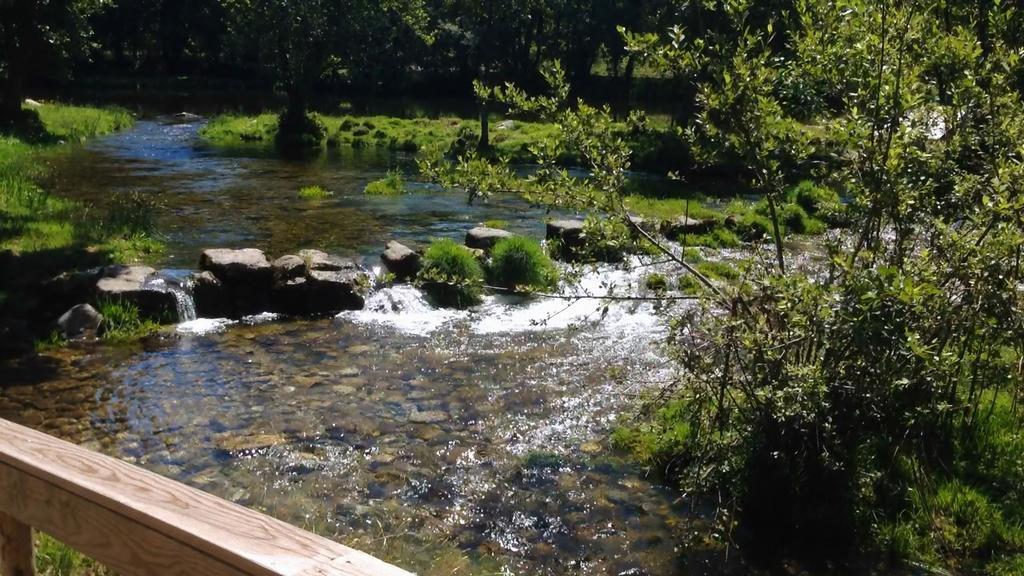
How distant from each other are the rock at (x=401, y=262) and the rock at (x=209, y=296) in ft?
9.09

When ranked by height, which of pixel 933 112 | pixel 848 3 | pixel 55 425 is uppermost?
pixel 848 3

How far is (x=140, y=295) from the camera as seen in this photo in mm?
12922

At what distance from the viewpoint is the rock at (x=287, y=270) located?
45.8 feet

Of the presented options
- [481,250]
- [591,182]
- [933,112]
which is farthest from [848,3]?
[481,250]

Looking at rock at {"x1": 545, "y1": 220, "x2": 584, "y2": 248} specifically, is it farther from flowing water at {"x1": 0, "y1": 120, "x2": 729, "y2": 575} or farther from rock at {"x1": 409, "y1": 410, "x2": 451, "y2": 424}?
rock at {"x1": 409, "y1": 410, "x2": 451, "y2": 424}

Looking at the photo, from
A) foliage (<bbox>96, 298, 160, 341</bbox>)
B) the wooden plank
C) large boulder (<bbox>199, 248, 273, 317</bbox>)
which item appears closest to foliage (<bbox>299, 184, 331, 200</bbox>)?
large boulder (<bbox>199, 248, 273, 317</bbox>)

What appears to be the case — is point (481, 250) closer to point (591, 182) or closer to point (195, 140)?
point (591, 182)

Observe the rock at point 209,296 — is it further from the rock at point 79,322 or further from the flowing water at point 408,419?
the rock at point 79,322

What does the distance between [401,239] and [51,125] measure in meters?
22.7

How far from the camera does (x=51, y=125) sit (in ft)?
111

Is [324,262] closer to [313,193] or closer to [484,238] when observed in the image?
[484,238]

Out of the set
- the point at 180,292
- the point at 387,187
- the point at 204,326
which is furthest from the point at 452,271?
the point at 387,187

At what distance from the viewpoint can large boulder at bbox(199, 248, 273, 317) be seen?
1384 cm

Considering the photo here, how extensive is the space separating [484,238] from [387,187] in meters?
7.83
